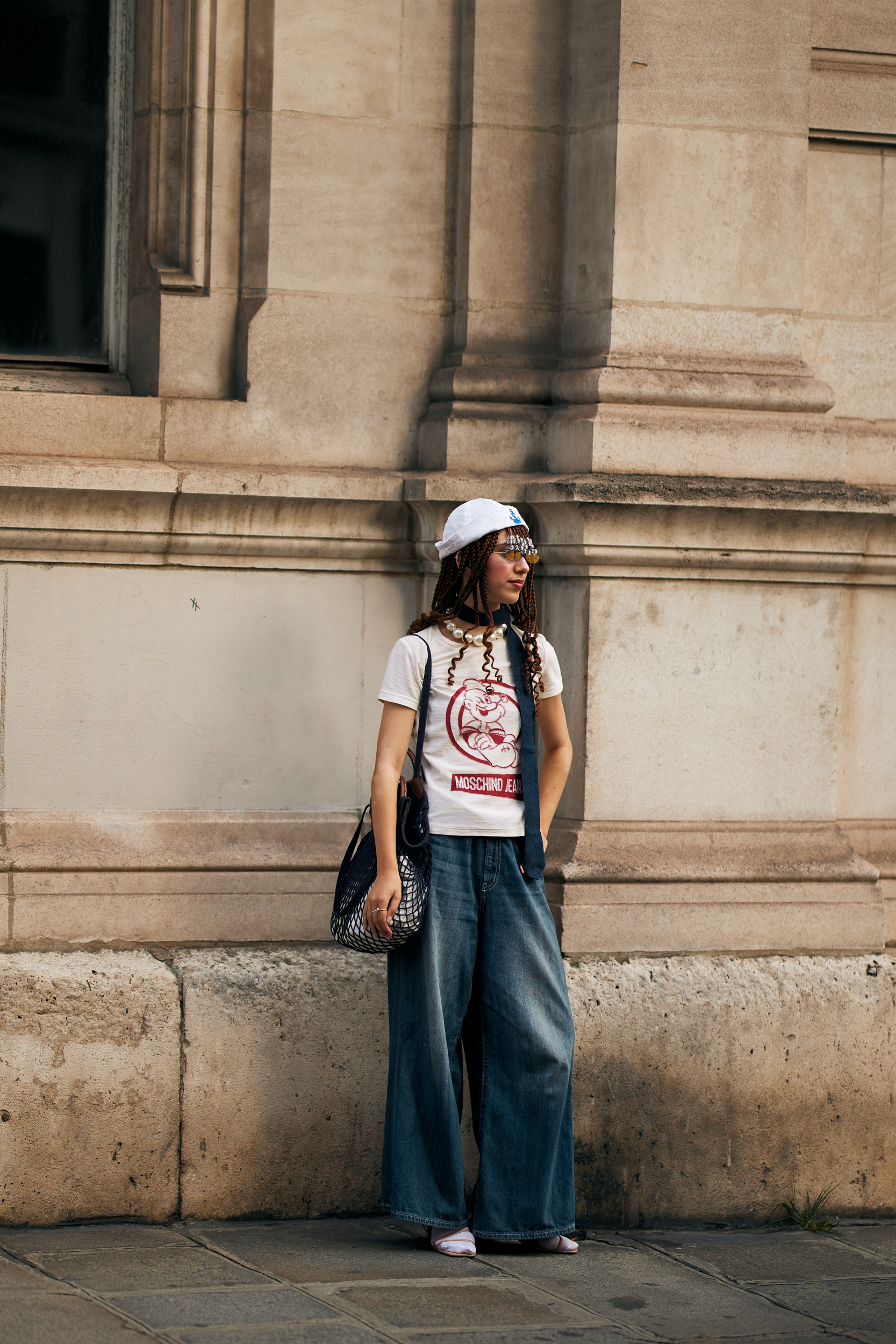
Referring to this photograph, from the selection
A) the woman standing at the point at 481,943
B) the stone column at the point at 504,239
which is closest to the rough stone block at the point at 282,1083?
the woman standing at the point at 481,943

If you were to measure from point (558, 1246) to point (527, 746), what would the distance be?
Result: 1347 millimetres

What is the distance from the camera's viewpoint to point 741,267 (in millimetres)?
5547

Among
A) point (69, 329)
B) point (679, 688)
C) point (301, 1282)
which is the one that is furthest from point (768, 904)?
point (69, 329)

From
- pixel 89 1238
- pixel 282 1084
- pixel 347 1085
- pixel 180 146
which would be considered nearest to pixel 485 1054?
pixel 347 1085

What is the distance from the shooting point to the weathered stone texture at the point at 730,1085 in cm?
522

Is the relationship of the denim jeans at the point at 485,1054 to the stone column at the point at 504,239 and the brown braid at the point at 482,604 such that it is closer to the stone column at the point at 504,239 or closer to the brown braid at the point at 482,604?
the brown braid at the point at 482,604

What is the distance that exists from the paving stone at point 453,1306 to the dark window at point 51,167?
2.98 meters

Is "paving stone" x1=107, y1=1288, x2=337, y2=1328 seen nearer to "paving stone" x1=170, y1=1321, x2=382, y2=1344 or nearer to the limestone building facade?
"paving stone" x1=170, y1=1321, x2=382, y2=1344

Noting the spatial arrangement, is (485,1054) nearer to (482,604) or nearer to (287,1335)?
(287,1335)

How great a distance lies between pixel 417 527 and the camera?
217 inches

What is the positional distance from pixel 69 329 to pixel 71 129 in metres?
0.61

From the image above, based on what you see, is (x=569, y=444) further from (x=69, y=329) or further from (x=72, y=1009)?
(x=72, y=1009)

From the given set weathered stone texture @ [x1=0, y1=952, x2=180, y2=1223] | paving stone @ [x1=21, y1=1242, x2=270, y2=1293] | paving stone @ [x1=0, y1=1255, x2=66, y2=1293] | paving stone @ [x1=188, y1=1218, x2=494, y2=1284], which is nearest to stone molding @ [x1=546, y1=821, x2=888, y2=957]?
paving stone @ [x1=188, y1=1218, x2=494, y2=1284]

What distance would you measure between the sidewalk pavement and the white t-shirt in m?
1.14
